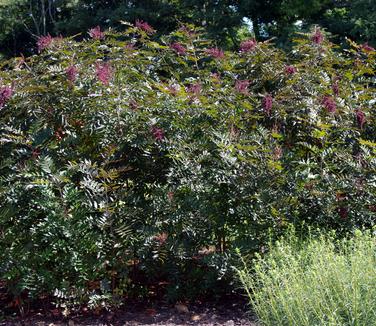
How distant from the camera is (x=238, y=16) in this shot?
62.1ft

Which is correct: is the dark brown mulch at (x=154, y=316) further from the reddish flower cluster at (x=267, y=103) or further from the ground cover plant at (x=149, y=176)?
the reddish flower cluster at (x=267, y=103)

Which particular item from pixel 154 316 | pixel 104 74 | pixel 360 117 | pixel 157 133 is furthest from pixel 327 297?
pixel 104 74

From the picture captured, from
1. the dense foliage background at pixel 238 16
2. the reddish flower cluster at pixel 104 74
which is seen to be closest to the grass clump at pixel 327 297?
the reddish flower cluster at pixel 104 74

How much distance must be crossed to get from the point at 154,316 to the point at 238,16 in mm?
15677

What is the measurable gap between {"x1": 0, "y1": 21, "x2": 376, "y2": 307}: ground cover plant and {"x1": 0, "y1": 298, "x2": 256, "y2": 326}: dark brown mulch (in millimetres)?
132

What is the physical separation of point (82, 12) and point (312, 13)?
392 inches

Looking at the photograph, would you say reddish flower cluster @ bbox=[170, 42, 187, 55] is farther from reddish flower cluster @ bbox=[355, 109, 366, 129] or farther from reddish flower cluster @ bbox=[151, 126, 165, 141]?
reddish flower cluster @ bbox=[355, 109, 366, 129]

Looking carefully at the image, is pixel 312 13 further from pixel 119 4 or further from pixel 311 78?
pixel 311 78

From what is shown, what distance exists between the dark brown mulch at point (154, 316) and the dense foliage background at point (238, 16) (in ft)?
33.6

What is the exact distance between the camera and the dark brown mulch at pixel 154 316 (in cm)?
441

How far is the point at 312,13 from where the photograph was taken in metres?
17.8

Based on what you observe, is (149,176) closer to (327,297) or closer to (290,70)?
(290,70)

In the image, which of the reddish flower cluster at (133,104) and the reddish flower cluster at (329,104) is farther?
the reddish flower cluster at (329,104)

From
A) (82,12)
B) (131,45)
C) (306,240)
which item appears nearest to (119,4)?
(82,12)
